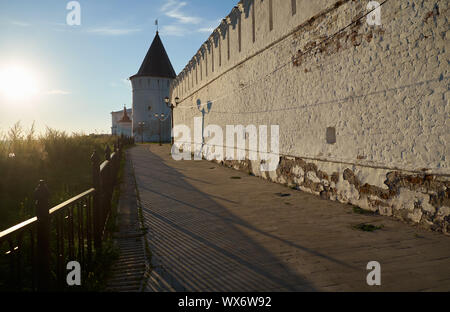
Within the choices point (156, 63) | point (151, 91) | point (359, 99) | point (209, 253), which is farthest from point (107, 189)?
point (156, 63)

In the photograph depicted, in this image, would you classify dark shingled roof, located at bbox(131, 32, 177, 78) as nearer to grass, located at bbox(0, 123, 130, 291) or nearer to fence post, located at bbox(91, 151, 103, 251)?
grass, located at bbox(0, 123, 130, 291)

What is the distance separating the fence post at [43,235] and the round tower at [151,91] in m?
41.7

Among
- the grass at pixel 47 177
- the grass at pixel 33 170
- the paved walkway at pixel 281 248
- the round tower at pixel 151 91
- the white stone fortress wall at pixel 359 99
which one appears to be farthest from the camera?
the round tower at pixel 151 91

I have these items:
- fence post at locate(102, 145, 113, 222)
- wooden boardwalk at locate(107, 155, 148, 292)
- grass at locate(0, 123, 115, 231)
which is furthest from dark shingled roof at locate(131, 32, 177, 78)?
fence post at locate(102, 145, 113, 222)

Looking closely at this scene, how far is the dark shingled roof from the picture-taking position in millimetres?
43062

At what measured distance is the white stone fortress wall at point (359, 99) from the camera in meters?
3.89

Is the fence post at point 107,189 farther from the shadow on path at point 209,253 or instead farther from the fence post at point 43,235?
the fence post at point 43,235

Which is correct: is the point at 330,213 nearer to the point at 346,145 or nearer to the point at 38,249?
the point at 346,145

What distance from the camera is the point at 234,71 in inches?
427

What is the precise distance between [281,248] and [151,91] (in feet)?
140

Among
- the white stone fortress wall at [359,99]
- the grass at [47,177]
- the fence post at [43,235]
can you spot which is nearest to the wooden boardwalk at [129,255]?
the grass at [47,177]

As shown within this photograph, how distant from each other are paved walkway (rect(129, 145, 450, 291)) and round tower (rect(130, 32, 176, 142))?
39.3 metres
